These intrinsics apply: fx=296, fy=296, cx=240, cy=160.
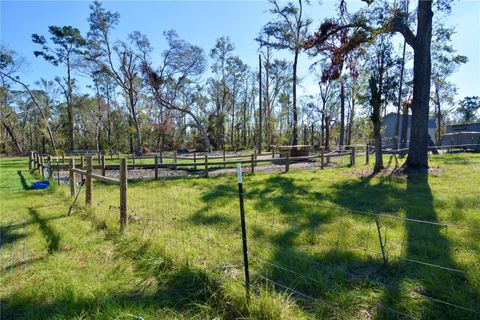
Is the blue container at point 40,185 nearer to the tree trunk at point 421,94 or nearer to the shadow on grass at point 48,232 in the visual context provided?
the shadow on grass at point 48,232

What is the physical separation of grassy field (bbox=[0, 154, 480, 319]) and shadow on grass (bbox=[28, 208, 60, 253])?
0.10ft

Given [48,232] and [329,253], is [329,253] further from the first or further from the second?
[48,232]

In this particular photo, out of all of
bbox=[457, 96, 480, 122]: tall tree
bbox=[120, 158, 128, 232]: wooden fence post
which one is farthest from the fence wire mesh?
bbox=[457, 96, 480, 122]: tall tree

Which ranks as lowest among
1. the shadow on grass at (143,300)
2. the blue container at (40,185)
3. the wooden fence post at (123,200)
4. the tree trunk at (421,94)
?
the shadow on grass at (143,300)

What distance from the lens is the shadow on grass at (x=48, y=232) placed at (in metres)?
4.33

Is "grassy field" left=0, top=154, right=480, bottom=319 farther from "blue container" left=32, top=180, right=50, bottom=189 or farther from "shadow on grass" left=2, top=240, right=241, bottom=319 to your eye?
"blue container" left=32, top=180, right=50, bottom=189

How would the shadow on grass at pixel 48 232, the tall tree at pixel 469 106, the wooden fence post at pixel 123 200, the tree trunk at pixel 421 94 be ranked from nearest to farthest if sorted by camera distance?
the shadow on grass at pixel 48 232, the wooden fence post at pixel 123 200, the tree trunk at pixel 421 94, the tall tree at pixel 469 106

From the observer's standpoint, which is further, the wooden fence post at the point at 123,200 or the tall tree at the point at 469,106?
the tall tree at the point at 469,106

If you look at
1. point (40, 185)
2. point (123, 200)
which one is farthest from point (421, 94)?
point (40, 185)

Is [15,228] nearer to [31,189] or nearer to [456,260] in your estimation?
[31,189]

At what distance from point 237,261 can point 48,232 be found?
11.2 feet

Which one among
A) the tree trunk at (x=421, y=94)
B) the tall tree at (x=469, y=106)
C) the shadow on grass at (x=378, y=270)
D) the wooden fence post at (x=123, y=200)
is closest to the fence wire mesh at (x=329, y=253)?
the shadow on grass at (x=378, y=270)

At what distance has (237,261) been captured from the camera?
3637 mm

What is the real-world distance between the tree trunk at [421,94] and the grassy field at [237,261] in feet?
13.2
